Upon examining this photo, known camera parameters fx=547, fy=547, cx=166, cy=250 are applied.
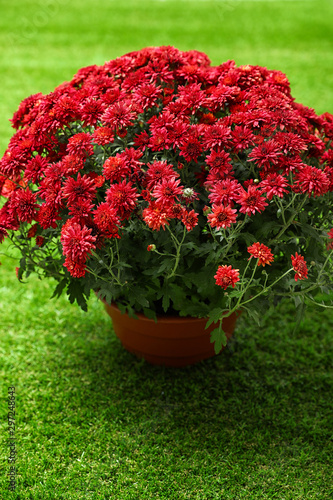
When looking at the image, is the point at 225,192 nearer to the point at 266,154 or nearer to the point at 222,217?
the point at 222,217

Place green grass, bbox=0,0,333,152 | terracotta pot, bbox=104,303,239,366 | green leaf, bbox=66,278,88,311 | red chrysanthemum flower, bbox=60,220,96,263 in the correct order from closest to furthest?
red chrysanthemum flower, bbox=60,220,96,263, green leaf, bbox=66,278,88,311, terracotta pot, bbox=104,303,239,366, green grass, bbox=0,0,333,152

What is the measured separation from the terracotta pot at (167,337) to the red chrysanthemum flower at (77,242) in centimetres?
63

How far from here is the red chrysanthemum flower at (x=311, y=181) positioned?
1.85 m

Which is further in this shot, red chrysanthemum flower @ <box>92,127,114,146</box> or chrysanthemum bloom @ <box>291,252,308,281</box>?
red chrysanthemum flower @ <box>92,127,114,146</box>

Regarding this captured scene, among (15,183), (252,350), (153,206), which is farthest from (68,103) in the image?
(252,350)

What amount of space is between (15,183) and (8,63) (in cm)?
472

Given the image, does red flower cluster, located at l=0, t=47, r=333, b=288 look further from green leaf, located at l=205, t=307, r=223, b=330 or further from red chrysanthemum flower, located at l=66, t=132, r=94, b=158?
green leaf, located at l=205, t=307, r=223, b=330

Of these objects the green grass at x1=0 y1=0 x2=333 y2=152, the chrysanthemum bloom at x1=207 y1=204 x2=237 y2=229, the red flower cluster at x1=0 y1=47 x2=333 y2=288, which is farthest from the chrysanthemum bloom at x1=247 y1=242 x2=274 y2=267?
the green grass at x1=0 y1=0 x2=333 y2=152

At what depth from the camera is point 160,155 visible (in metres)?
2.20

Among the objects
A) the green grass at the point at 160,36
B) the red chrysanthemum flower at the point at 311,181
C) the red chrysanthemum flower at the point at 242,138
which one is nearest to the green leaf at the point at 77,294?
the red chrysanthemum flower at the point at 242,138

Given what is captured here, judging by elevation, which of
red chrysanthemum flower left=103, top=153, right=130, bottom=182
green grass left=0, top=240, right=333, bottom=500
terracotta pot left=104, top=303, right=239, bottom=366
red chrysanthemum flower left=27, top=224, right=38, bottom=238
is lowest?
green grass left=0, top=240, right=333, bottom=500

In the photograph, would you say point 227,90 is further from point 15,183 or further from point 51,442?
point 51,442

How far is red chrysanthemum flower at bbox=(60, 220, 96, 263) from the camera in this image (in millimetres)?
1755

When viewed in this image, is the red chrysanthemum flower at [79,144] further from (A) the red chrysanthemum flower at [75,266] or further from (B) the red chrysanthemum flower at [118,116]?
(A) the red chrysanthemum flower at [75,266]
